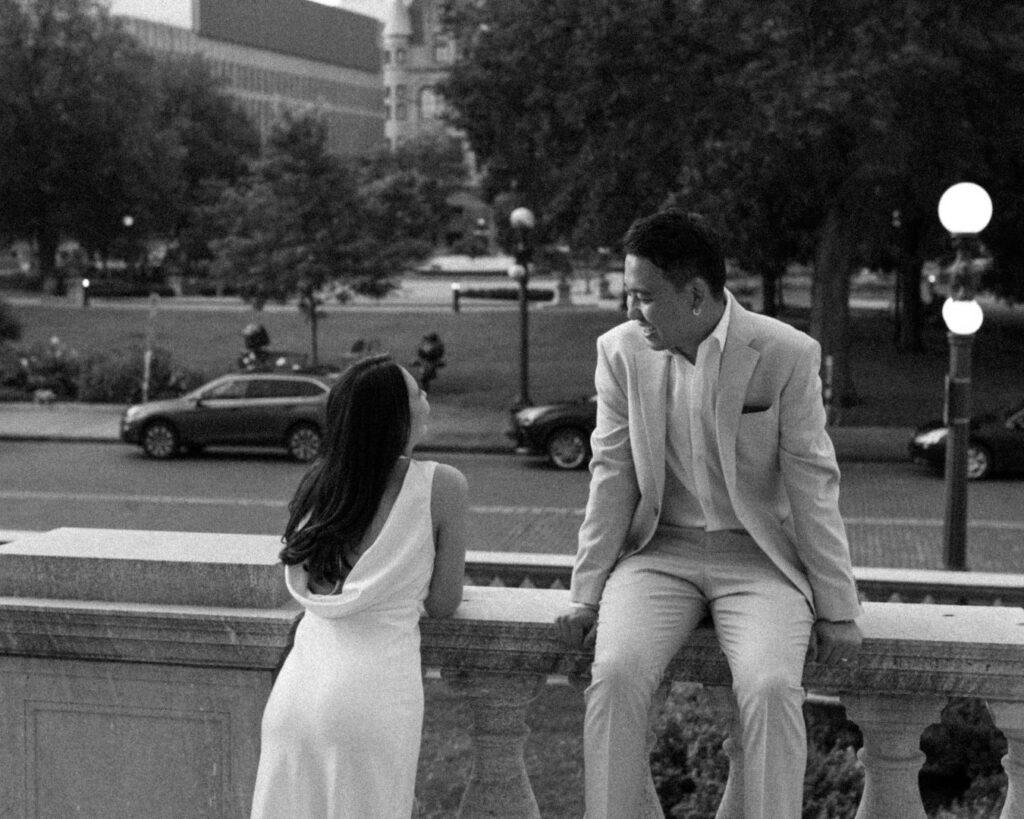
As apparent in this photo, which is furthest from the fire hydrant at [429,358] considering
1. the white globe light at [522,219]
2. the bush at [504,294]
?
the bush at [504,294]

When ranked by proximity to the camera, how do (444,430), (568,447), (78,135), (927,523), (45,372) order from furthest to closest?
1. (78,135)
2. (45,372)
3. (444,430)
4. (568,447)
5. (927,523)

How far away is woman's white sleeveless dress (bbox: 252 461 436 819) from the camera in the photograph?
3.75m

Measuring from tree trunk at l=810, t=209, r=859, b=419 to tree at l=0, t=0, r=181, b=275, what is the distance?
4065cm

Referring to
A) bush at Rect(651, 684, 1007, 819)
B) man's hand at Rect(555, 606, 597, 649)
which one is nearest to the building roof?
bush at Rect(651, 684, 1007, 819)

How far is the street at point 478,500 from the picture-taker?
19.1 m

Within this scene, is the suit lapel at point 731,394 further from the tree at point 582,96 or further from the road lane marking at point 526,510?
the tree at point 582,96

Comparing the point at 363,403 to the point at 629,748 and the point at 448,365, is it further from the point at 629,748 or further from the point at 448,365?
the point at 448,365

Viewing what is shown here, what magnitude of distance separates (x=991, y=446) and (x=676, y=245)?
69.1ft

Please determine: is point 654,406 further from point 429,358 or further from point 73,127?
point 73,127

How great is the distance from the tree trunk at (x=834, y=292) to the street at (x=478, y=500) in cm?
469

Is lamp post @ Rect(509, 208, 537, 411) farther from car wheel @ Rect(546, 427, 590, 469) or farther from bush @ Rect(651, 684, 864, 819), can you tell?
bush @ Rect(651, 684, 864, 819)

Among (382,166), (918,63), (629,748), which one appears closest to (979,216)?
(918,63)

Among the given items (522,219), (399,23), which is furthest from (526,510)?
(399,23)

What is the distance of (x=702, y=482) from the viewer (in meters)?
4.16
